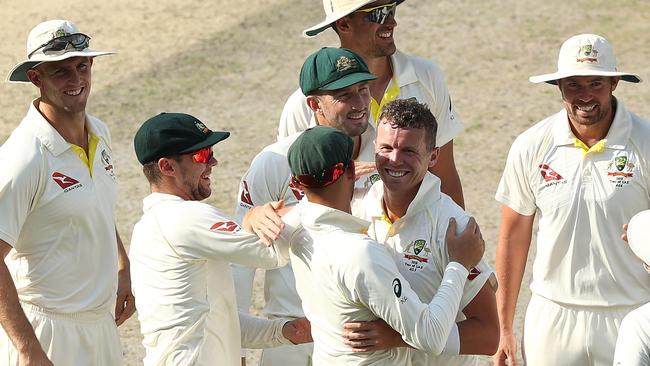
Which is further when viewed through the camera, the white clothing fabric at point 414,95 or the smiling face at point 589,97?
the white clothing fabric at point 414,95

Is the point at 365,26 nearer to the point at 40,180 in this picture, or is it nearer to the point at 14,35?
the point at 40,180

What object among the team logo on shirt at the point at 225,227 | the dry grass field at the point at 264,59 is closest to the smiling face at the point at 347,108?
the team logo on shirt at the point at 225,227

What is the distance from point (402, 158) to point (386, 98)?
1.47m

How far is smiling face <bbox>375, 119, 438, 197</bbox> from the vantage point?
547 cm

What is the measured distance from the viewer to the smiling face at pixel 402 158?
547cm

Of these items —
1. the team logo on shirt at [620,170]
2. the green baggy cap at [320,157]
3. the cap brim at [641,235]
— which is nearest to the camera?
the green baggy cap at [320,157]

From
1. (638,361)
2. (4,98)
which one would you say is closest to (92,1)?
(4,98)

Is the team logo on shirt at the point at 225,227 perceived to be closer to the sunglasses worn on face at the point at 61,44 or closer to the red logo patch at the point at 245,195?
the red logo patch at the point at 245,195

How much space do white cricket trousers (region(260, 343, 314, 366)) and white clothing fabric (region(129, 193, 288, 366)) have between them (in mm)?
563

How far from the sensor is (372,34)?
7.02 metres

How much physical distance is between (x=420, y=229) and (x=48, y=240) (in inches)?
80.8

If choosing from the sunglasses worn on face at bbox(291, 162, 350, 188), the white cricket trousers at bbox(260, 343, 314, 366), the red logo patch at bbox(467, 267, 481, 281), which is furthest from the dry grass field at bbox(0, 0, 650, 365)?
the sunglasses worn on face at bbox(291, 162, 350, 188)

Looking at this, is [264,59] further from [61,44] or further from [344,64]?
[344,64]

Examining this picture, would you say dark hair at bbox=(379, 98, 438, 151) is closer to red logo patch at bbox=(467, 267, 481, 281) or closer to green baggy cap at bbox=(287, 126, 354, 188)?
green baggy cap at bbox=(287, 126, 354, 188)
